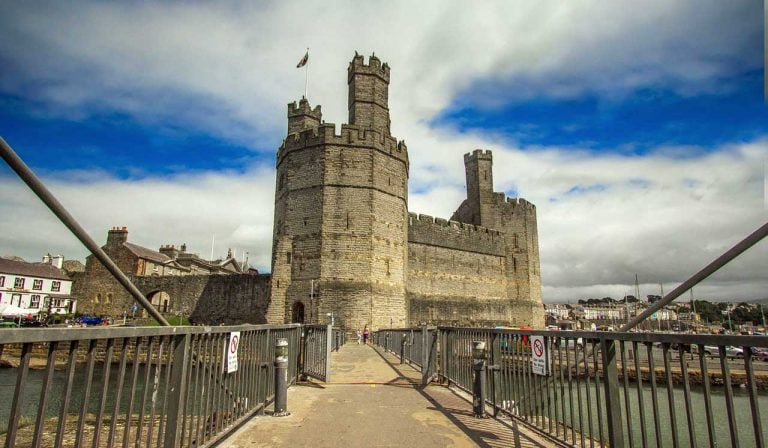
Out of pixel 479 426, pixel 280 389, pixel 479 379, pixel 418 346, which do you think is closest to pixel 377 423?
pixel 479 426

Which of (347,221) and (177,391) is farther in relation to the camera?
(347,221)

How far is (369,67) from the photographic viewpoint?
26234 mm

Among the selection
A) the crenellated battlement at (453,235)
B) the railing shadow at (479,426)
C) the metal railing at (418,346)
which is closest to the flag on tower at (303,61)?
the crenellated battlement at (453,235)

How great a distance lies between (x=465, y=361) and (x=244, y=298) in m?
25.5

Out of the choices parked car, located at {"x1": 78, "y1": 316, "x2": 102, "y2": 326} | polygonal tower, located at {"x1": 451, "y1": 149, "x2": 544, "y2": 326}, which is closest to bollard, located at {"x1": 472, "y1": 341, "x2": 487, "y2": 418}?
parked car, located at {"x1": 78, "y1": 316, "x2": 102, "y2": 326}

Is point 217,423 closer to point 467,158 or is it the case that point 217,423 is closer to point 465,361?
point 465,361

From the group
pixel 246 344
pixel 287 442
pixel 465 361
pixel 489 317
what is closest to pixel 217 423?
pixel 287 442

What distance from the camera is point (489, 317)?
36.3 m

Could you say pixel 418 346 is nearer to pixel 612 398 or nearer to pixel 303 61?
pixel 612 398

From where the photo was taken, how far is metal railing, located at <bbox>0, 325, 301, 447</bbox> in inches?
79.7

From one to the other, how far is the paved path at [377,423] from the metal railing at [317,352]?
551 mm

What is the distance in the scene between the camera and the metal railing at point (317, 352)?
7.97 m

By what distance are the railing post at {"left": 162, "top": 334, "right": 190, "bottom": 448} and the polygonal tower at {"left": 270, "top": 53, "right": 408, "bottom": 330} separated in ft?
63.4

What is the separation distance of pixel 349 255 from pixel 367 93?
9.70 meters
